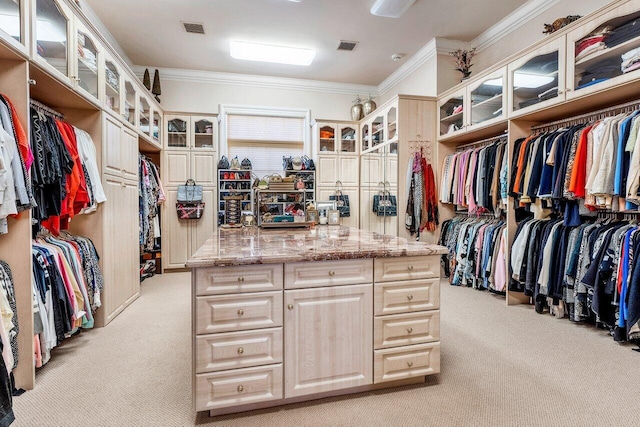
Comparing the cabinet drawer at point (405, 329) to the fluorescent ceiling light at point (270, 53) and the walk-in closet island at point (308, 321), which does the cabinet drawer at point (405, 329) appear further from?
the fluorescent ceiling light at point (270, 53)

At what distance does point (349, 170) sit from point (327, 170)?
0.39 metres

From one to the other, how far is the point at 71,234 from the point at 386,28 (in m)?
3.99

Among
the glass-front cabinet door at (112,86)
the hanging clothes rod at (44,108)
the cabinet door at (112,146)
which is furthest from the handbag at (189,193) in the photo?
the hanging clothes rod at (44,108)

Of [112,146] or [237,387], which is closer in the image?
[237,387]

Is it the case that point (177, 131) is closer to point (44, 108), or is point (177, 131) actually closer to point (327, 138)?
point (327, 138)

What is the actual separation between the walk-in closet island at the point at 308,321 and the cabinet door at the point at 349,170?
12.4ft

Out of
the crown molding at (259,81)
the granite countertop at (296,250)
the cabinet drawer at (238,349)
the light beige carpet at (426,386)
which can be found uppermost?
the crown molding at (259,81)

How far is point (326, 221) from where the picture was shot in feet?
11.7

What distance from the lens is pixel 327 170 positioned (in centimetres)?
561

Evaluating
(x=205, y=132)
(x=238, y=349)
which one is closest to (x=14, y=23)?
(x=238, y=349)

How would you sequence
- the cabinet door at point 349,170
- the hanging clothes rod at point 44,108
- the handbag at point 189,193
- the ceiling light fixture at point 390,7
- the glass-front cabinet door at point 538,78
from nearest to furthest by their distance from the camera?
the hanging clothes rod at point 44,108, the glass-front cabinet door at point 538,78, the ceiling light fixture at point 390,7, the handbag at point 189,193, the cabinet door at point 349,170

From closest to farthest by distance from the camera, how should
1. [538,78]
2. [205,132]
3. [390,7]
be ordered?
[538,78] → [390,7] → [205,132]

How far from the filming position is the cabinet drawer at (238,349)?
157 centimetres

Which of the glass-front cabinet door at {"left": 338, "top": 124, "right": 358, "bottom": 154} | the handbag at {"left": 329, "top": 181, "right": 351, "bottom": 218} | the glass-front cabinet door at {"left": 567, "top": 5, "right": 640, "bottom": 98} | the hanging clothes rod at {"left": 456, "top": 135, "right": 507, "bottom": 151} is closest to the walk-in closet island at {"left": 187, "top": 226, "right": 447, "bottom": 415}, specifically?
the glass-front cabinet door at {"left": 567, "top": 5, "right": 640, "bottom": 98}
